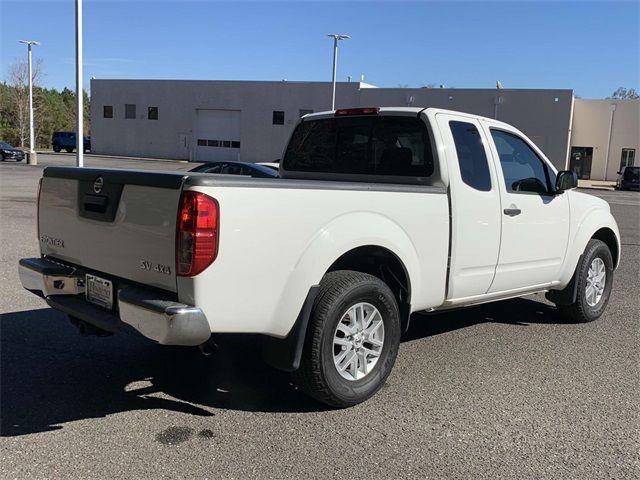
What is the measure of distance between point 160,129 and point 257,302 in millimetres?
58075

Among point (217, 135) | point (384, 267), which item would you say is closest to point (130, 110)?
point (217, 135)

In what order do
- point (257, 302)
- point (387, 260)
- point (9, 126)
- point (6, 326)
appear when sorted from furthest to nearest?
1. point (9, 126)
2. point (6, 326)
3. point (387, 260)
4. point (257, 302)

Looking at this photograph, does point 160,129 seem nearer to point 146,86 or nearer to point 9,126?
point 146,86

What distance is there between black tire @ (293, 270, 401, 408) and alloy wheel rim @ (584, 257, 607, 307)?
3.25 meters

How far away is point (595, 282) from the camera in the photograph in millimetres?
6559

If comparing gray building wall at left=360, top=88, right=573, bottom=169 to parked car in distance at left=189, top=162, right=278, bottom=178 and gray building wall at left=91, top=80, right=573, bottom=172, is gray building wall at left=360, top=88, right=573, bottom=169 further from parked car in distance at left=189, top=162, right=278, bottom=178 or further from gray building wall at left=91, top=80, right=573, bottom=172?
parked car in distance at left=189, top=162, right=278, bottom=178

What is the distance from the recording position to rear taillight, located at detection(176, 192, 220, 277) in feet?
10.5

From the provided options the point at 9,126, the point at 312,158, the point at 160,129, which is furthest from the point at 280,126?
the point at 312,158

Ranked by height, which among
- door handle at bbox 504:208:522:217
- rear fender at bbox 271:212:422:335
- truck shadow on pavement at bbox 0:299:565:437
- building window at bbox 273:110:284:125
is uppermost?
building window at bbox 273:110:284:125

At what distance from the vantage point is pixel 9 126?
7600 centimetres

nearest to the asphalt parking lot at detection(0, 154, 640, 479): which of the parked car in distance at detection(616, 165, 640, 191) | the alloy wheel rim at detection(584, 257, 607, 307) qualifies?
the alloy wheel rim at detection(584, 257, 607, 307)

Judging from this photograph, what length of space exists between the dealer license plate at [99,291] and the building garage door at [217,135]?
175 ft

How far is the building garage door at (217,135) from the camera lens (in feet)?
185

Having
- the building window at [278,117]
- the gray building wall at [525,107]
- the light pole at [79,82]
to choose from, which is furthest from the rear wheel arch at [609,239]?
the building window at [278,117]
